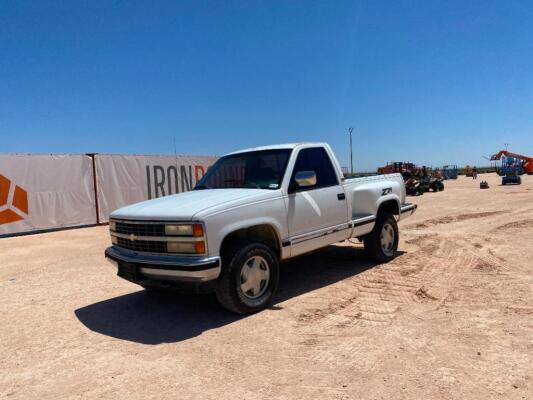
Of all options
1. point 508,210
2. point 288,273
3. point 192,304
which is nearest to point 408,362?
point 192,304

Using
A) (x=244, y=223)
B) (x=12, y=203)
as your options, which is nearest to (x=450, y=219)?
(x=244, y=223)

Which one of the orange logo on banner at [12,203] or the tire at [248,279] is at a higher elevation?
the orange logo on banner at [12,203]

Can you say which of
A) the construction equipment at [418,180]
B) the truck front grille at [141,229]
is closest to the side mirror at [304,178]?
the truck front grille at [141,229]

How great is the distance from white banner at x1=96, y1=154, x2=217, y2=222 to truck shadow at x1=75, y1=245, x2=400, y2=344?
10600 mm

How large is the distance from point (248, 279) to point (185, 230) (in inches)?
38.4

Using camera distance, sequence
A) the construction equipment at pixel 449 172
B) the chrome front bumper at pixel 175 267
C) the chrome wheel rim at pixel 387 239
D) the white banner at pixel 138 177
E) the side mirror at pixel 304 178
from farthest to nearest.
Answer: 1. the construction equipment at pixel 449 172
2. the white banner at pixel 138 177
3. the chrome wheel rim at pixel 387 239
4. the side mirror at pixel 304 178
5. the chrome front bumper at pixel 175 267

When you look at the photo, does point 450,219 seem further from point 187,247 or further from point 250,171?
point 187,247

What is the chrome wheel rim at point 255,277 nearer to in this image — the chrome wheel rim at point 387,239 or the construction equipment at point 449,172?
the chrome wheel rim at point 387,239

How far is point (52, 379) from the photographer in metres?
3.40

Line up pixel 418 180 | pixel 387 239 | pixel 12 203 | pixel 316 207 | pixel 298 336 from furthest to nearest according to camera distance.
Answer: pixel 418 180, pixel 12 203, pixel 387 239, pixel 316 207, pixel 298 336

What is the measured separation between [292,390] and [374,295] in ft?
8.35

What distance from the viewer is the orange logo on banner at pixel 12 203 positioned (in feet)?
42.0

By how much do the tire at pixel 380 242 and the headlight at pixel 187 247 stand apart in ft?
12.1

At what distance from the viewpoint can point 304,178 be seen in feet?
17.2
